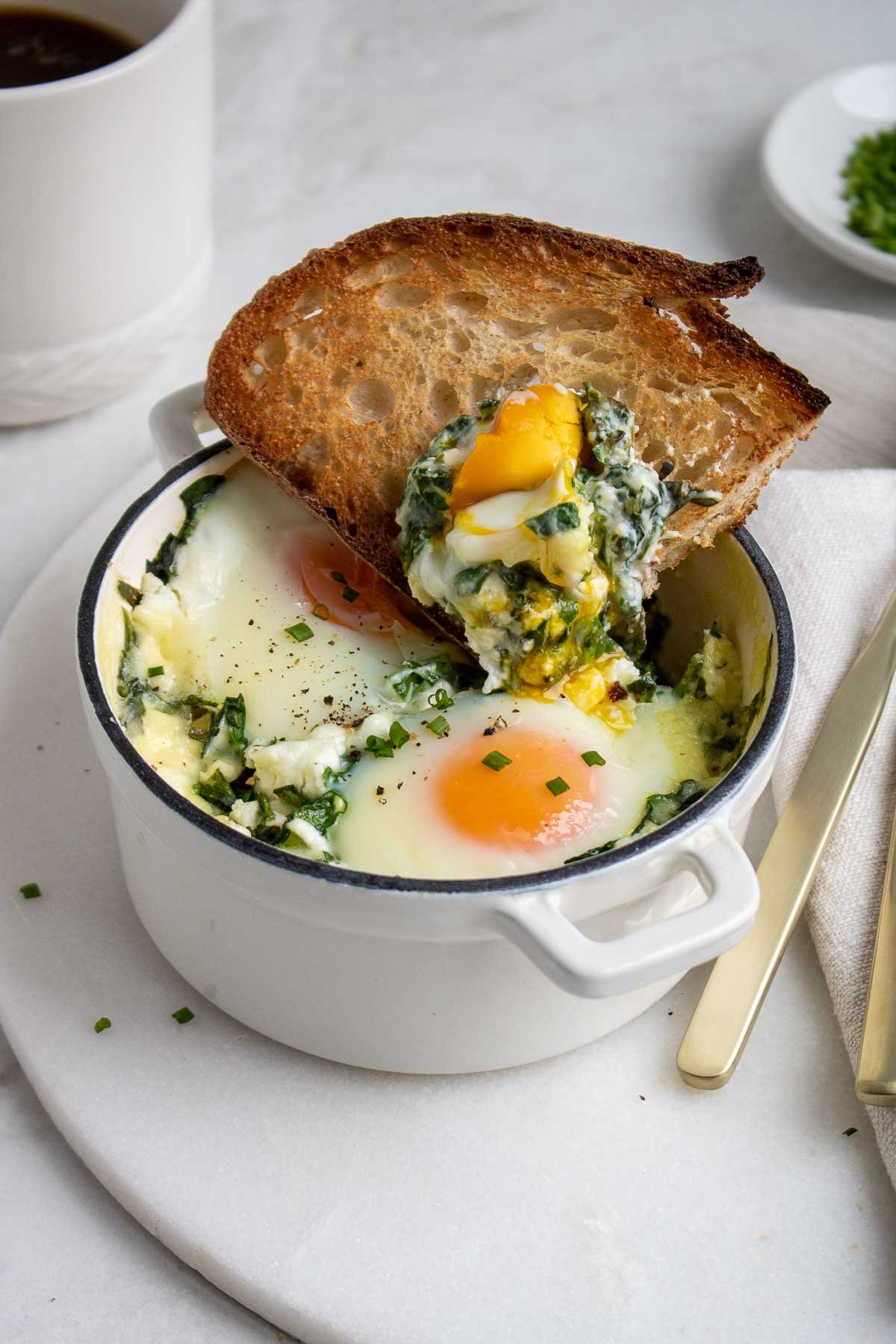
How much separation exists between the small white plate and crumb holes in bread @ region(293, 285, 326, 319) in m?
1.36

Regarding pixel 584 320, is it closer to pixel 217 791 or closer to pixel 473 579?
pixel 473 579

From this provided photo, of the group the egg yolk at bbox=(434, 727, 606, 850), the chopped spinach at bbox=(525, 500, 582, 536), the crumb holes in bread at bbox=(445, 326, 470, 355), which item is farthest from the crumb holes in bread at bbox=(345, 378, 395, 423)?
the egg yolk at bbox=(434, 727, 606, 850)

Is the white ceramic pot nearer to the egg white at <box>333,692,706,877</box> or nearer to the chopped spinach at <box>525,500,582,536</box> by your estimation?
the egg white at <box>333,692,706,877</box>

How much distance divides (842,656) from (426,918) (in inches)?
37.8

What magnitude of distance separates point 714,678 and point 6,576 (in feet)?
4.07

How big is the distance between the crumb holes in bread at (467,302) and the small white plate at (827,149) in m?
1.22

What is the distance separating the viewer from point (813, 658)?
2.05m

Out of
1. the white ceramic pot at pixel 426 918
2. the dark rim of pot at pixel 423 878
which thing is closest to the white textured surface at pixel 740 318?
the white ceramic pot at pixel 426 918

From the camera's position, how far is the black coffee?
92.0 inches

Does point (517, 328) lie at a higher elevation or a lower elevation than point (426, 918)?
higher

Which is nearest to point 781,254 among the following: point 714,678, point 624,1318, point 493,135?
point 493,135

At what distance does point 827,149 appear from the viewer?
3.09 m

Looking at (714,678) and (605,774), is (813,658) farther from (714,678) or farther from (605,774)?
(605,774)

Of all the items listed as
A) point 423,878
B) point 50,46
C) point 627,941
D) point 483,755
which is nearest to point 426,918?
point 423,878
